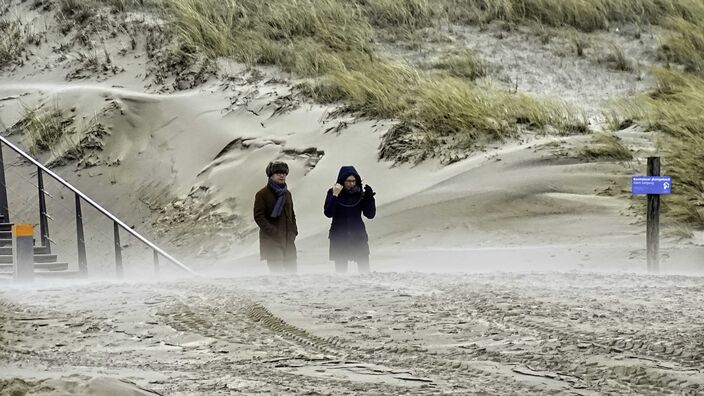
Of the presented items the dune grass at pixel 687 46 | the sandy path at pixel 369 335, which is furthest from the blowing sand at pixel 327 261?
the dune grass at pixel 687 46

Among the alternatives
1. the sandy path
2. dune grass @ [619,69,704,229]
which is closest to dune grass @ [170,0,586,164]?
dune grass @ [619,69,704,229]

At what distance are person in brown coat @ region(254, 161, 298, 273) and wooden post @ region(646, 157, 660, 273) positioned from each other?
4.17m

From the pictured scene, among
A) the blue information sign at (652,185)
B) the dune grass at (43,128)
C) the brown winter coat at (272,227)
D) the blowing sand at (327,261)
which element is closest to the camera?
the blowing sand at (327,261)

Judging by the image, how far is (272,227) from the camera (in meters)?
15.2

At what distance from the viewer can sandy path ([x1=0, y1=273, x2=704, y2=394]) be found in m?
8.34

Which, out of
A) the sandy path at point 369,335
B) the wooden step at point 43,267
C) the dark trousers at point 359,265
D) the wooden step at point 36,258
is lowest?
the sandy path at point 369,335

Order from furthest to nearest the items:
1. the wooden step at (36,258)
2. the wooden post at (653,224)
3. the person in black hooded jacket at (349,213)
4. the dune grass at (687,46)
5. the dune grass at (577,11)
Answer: the dune grass at (577,11), the dune grass at (687,46), the wooden step at (36,258), the wooden post at (653,224), the person in black hooded jacket at (349,213)

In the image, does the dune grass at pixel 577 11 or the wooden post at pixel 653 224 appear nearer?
the wooden post at pixel 653 224

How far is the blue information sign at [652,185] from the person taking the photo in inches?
606

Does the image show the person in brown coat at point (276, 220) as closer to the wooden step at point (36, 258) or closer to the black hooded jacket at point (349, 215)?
the black hooded jacket at point (349, 215)

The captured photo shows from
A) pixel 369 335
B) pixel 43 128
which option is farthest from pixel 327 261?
pixel 43 128

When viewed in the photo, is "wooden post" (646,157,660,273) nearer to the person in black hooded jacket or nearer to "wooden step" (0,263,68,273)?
the person in black hooded jacket

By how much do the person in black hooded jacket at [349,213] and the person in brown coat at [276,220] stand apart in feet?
1.57

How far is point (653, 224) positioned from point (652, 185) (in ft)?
1.99
